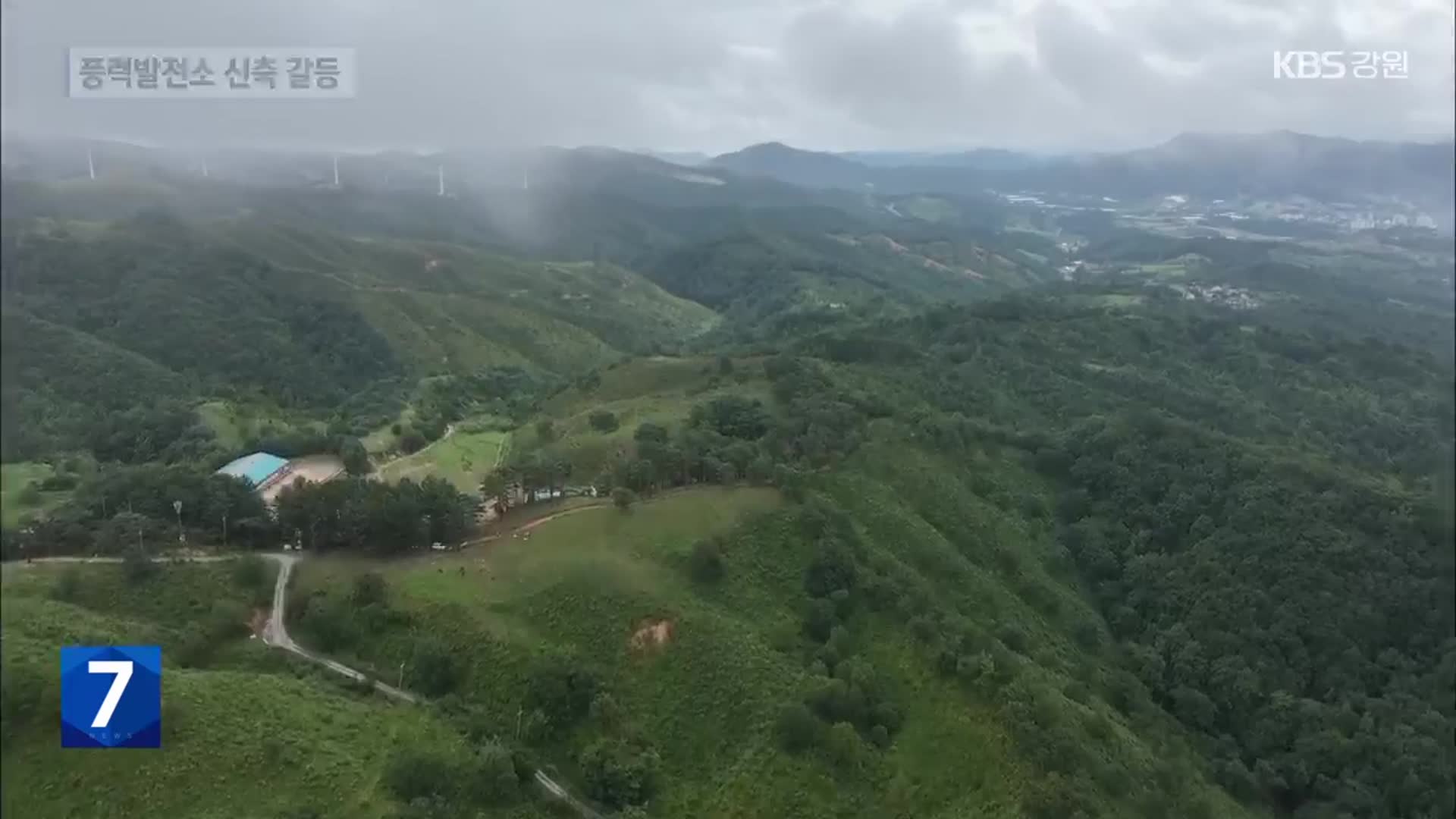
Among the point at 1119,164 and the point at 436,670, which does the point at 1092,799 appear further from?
the point at 1119,164

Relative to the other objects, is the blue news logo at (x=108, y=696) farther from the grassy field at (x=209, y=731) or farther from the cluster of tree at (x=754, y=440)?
the cluster of tree at (x=754, y=440)

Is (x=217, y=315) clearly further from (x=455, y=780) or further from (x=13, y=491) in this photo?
(x=13, y=491)

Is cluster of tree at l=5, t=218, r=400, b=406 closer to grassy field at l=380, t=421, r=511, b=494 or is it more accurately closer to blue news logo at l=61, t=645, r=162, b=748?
grassy field at l=380, t=421, r=511, b=494

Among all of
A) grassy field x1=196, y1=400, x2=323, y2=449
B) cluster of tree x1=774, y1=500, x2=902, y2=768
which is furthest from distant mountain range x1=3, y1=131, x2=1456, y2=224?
cluster of tree x1=774, y1=500, x2=902, y2=768

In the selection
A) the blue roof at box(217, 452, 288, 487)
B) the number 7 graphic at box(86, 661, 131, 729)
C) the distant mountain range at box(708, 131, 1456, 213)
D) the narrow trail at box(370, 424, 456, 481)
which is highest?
the distant mountain range at box(708, 131, 1456, 213)

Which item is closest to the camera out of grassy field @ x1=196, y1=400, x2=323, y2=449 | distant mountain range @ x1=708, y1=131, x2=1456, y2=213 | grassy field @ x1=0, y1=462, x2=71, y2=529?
grassy field @ x1=0, y1=462, x2=71, y2=529

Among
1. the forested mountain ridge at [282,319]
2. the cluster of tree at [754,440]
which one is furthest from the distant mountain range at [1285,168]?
the forested mountain ridge at [282,319]

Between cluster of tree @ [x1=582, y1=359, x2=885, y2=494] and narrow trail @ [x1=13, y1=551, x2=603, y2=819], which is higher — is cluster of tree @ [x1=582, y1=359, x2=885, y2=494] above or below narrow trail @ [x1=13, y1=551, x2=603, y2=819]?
above

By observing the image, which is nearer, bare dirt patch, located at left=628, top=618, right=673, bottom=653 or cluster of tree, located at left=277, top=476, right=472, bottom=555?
bare dirt patch, located at left=628, top=618, right=673, bottom=653
